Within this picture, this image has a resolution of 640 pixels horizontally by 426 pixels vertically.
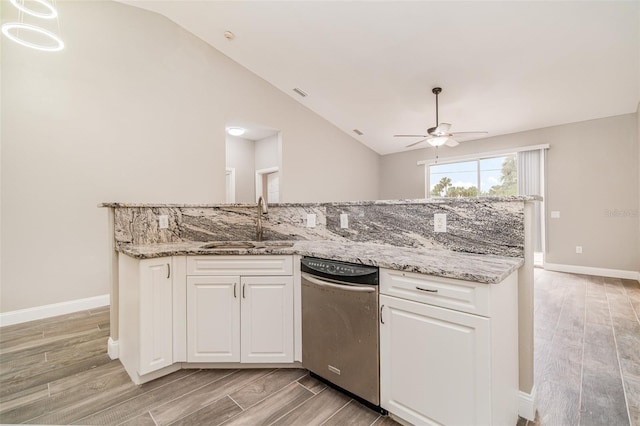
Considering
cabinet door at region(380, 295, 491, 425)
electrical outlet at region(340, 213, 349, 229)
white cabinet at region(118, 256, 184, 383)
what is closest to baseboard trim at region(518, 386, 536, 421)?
cabinet door at region(380, 295, 491, 425)

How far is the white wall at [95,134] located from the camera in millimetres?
2820

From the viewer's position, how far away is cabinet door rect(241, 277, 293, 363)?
1.87 meters

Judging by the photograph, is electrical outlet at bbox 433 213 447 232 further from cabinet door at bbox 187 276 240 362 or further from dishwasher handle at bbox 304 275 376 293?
cabinet door at bbox 187 276 240 362

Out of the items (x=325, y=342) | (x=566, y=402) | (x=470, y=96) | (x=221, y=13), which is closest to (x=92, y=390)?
(x=325, y=342)

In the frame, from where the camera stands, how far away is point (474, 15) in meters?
2.88

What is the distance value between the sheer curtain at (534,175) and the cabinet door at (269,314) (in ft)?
17.4

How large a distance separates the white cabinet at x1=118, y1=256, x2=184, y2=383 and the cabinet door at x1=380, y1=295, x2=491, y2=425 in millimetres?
1383

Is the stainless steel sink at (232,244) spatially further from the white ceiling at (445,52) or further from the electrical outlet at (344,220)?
the white ceiling at (445,52)

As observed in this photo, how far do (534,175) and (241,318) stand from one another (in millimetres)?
5824

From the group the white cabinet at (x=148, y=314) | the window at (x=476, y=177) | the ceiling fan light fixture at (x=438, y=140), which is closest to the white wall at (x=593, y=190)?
the window at (x=476, y=177)

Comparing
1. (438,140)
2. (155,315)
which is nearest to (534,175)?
(438,140)

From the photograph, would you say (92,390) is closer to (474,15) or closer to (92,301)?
(92,301)

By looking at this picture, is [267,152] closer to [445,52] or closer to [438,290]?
[445,52]

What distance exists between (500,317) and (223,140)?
13.7ft
